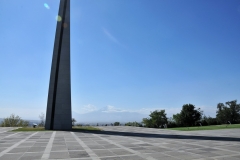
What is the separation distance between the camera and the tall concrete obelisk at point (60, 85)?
23.9m

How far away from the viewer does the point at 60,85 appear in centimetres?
2475

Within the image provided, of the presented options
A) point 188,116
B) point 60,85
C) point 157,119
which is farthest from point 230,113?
point 60,85

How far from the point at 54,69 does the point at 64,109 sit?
5.79 m

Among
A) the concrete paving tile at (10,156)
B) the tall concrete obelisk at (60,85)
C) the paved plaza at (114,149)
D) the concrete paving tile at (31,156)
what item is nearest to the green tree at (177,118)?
the tall concrete obelisk at (60,85)

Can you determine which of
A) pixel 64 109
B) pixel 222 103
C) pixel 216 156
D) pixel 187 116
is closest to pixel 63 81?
pixel 64 109

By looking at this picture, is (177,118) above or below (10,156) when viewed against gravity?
above

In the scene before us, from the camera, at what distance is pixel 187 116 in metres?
52.8

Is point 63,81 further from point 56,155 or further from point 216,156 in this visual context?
point 216,156

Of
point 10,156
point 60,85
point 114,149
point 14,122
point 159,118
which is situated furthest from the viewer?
point 159,118

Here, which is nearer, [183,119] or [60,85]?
[60,85]

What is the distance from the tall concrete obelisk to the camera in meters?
23.9

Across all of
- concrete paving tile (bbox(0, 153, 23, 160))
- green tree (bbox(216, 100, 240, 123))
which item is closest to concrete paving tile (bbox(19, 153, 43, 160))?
concrete paving tile (bbox(0, 153, 23, 160))

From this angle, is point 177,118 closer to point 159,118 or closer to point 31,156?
point 159,118

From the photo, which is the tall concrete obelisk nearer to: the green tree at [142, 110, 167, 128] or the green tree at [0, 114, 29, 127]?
the green tree at [0, 114, 29, 127]
